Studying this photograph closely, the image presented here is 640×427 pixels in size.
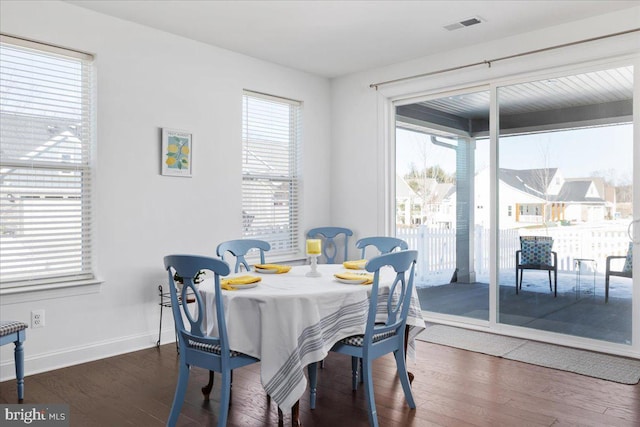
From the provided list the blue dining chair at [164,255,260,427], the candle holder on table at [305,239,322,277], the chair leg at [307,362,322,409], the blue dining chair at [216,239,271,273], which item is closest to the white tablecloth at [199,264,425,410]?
the blue dining chair at [164,255,260,427]

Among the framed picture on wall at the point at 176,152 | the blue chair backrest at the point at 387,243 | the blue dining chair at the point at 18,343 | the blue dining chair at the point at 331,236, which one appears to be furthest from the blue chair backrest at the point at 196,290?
the blue dining chair at the point at 331,236

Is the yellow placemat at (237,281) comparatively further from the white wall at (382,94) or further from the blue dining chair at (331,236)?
the white wall at (382,94)

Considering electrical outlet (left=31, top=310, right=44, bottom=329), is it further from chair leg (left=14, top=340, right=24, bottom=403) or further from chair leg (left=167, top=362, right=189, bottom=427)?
chair leg (left=167, top=362, right=189, bottom=427)

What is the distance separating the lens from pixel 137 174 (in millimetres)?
4008

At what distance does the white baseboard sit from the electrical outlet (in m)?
0.13

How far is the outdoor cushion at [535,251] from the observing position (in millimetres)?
4207

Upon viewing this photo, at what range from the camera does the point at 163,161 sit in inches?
164

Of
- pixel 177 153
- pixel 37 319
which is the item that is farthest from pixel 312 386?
pixel 177 153

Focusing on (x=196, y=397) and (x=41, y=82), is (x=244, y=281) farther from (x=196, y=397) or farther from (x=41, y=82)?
(x=41, y=82)

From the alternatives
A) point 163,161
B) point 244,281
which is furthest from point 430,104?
point 244,281

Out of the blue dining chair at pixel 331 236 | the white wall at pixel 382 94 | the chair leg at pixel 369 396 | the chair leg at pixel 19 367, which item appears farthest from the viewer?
the blue dining chair at pixel 331 236

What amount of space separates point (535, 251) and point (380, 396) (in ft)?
6.88

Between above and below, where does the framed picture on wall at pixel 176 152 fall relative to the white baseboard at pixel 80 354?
above

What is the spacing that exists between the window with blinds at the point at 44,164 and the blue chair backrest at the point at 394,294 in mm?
2335
